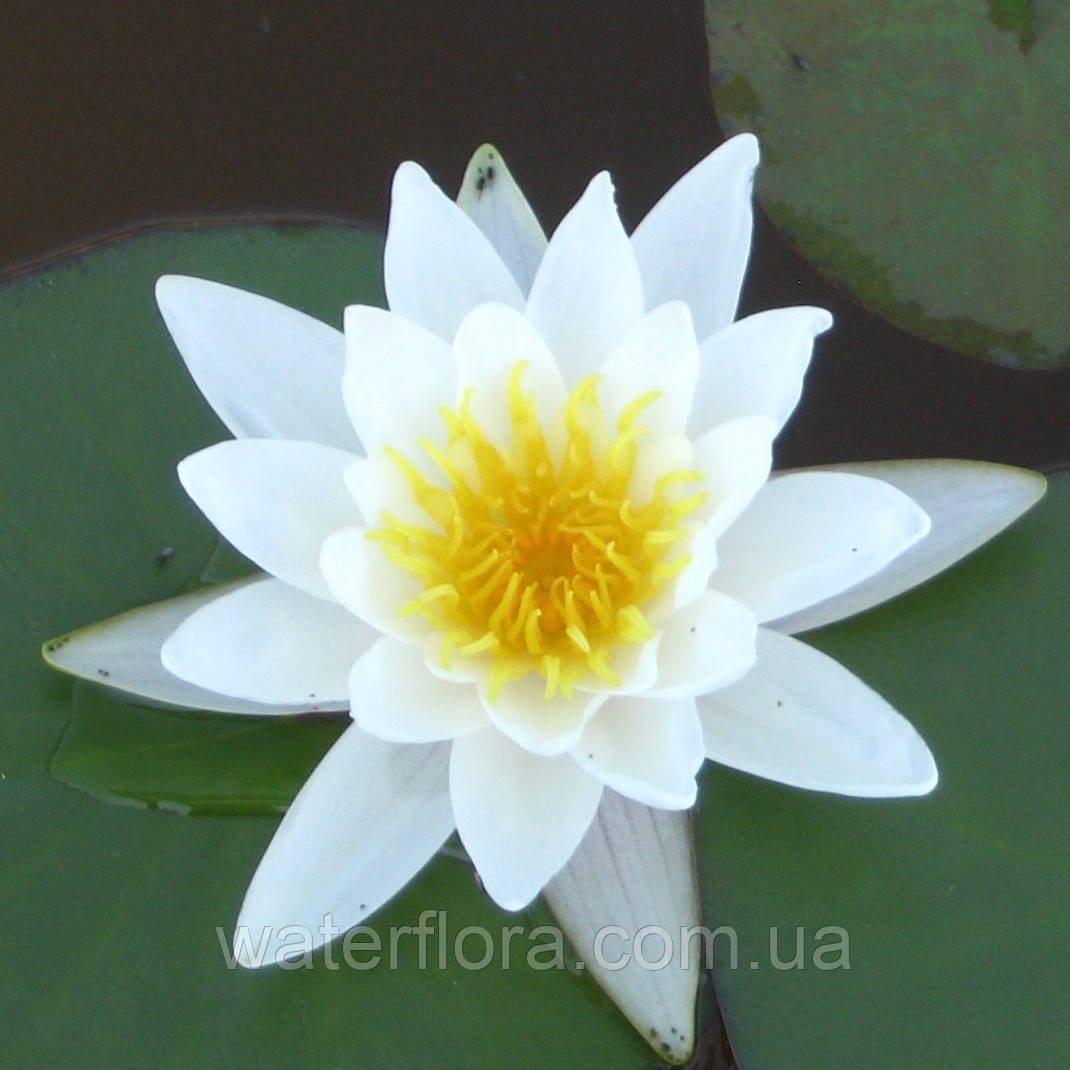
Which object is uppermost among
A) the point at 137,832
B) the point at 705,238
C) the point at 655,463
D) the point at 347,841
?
the point at 705,238

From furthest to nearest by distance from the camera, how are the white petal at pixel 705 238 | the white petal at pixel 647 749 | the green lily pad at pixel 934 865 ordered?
the green lily pad at pixel 934 865, the white petal at pixel 705 238, the white petal at pixel 647 749

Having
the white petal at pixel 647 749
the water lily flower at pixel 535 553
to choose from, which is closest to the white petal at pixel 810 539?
the water lily flower at pixel 535 553

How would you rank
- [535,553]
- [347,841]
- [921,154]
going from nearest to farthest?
[347,841], [535,553], [921,154]

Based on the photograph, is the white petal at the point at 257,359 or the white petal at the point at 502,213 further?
the white petal at the point at 502,213

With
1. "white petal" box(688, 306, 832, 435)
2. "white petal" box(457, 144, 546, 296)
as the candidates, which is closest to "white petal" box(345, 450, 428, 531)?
"white petal" box(688, 306, 832, 435)

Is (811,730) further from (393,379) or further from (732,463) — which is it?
(393,379)

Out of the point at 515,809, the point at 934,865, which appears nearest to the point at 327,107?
the point at 515,809

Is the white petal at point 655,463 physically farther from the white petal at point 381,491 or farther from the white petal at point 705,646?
the white petal at point 381,491
